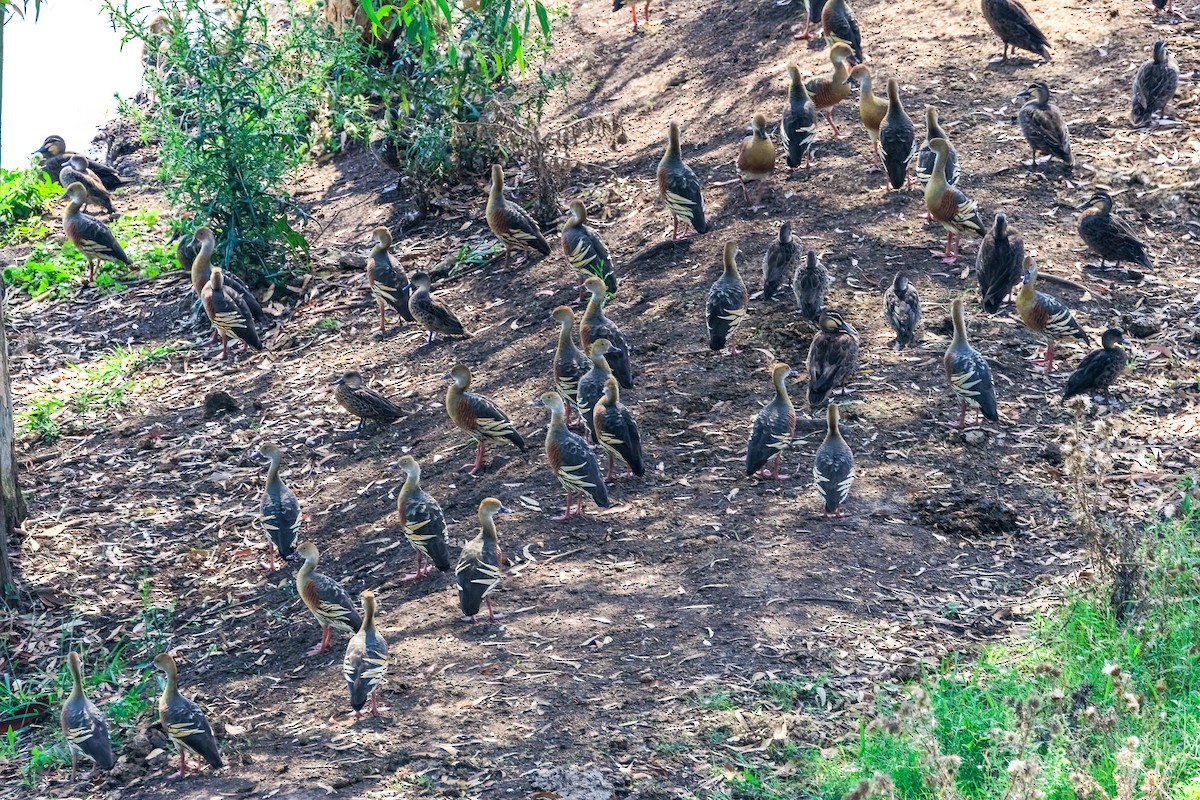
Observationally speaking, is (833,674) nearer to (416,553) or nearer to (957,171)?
(416,553)

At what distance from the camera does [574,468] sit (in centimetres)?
888

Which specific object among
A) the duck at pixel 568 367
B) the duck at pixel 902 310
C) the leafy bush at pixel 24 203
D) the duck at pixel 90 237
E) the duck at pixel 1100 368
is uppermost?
the leafy bush at pixel 24 203

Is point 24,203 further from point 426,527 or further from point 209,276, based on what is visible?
point 426,527

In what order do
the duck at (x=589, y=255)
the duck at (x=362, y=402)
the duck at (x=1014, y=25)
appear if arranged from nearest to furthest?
the duck at (x=362, y=402), the duck at (x=589, y=255), the duck at (x=1014, y=25)

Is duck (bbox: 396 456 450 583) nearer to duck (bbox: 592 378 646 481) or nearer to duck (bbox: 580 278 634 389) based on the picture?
duck (bbox: 592 378 646 481)

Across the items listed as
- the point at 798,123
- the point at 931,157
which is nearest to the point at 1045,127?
the point at 931,157

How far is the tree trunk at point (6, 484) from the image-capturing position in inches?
389

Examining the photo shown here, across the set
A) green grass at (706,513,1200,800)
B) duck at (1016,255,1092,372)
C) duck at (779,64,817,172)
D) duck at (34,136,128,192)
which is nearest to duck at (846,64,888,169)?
duck at (779,64,817,172)

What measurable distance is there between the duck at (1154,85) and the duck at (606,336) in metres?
6.12

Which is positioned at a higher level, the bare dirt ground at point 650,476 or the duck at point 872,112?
the duck at point 872,112

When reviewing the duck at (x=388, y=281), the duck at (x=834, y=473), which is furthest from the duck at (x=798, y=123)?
the duck at (x=834, y=473)

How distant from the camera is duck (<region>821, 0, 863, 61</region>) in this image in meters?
14.4

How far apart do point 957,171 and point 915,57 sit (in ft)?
11.3

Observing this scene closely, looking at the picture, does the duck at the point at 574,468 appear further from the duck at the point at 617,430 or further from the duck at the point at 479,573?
the duck at the point at 479,573
